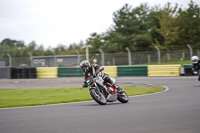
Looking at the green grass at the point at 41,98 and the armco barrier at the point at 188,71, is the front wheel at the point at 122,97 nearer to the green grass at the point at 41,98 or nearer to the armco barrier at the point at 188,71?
the green grass at the point at 41,98

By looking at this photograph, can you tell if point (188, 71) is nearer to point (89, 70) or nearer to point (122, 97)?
point (122, 97)

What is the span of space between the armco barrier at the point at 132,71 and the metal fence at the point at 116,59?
81.6 inches

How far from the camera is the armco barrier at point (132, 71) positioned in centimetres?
2621

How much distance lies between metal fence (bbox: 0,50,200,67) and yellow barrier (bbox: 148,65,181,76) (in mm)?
1810

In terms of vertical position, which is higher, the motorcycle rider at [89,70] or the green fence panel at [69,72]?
the motorcycle rider at [89,70]

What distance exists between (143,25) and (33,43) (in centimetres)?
5495

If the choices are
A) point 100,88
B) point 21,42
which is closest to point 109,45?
point 100,88

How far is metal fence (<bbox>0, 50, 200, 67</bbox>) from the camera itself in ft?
91.7

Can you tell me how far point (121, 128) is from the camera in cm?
566

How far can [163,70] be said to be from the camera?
25.8 meters

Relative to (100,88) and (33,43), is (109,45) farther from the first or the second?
(33,43)

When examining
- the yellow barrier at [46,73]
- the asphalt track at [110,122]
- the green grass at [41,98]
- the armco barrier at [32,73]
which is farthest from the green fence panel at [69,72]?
the asphalt track at [110,122]

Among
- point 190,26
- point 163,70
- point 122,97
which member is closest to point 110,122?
point 122,97

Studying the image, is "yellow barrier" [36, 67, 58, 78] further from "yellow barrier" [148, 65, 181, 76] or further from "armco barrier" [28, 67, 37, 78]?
"yellow barrier" [148, 65, 181, 76]
